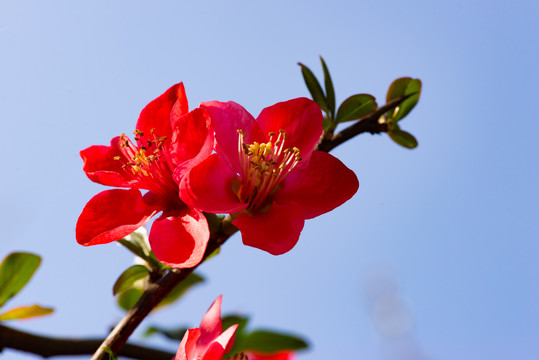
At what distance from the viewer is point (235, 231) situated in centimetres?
75

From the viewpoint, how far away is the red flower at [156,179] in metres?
0.69

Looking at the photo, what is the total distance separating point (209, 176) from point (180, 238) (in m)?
0.10

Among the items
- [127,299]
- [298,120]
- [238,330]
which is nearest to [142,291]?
[127,299]

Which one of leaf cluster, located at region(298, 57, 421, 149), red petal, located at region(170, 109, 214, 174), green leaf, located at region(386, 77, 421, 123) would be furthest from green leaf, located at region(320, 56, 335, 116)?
red petal, located at region(170, 109, 214, 174)

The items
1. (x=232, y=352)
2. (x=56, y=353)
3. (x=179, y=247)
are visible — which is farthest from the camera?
(x=232, y=352)

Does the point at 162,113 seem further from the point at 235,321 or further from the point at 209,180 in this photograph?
the point at 235,321

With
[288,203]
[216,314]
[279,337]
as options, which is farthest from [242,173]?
[279,337]

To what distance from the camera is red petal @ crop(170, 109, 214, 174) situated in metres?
0.69

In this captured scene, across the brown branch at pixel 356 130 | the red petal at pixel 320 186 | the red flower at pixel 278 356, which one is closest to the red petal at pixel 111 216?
the red petal at pixel 320 186

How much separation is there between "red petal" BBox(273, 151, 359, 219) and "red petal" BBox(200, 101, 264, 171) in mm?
91

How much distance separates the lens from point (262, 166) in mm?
758

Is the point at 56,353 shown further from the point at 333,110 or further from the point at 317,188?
the point at 333,110

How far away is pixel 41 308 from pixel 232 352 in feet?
1.20

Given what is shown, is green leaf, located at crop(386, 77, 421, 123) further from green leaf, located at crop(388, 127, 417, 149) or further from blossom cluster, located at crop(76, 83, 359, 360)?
blossom cluster, located at crop(76, 83, 359, 360)
